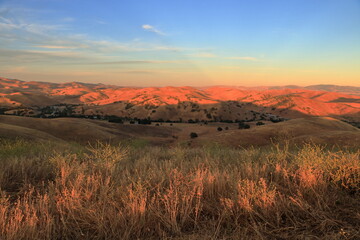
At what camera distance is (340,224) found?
372cm

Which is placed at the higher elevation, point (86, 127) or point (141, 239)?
point (141, 239)

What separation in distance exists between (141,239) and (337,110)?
138470 millimetres

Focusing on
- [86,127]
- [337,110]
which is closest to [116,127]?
[86,127]

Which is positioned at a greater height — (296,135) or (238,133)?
(296,135)

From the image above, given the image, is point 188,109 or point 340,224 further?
point 188,109

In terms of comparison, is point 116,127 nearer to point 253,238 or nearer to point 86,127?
point 86,127

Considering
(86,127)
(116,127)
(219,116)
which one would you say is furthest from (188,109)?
(86,127)

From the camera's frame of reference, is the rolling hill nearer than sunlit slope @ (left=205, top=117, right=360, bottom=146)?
No

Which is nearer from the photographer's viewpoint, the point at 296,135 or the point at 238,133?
the point at 296,135

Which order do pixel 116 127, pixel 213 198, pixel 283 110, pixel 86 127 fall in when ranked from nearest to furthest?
pixel 213 198 → pixel 86 127 → pixel 116 127 → pixel 283 110

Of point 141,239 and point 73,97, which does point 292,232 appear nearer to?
point 141,239

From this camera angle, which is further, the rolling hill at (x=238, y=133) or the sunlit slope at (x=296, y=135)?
the rolling hill at (x=238, y=133)

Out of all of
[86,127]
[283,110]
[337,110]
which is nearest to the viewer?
[86,127]

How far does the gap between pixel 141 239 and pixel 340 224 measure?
3.44m
